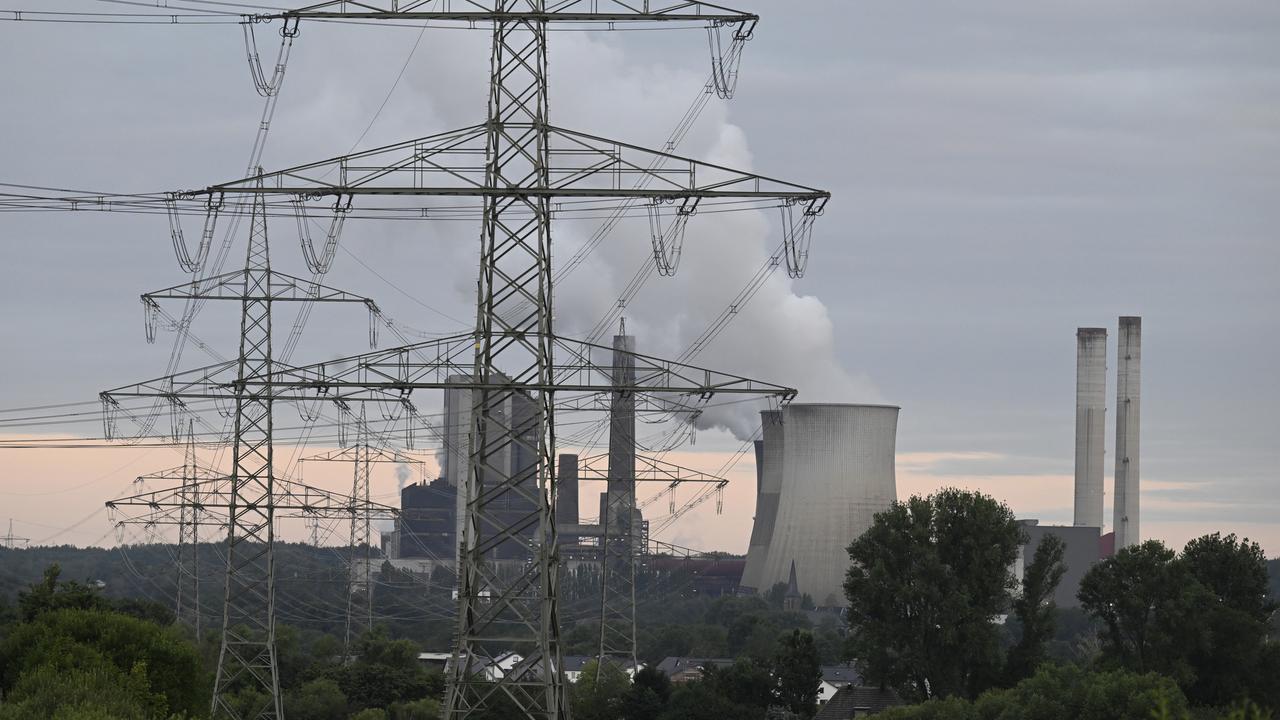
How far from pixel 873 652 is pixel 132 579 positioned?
108m

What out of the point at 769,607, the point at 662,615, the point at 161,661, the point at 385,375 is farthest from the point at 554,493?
the point at 662,615

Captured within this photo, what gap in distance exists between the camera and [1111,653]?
46594 millimetres

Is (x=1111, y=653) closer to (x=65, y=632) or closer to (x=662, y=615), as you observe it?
(x=65, y=632)

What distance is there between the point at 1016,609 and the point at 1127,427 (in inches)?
2481

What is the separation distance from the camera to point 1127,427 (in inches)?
4267

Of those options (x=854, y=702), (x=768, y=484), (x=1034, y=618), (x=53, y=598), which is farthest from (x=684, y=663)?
(x=53, y=598)

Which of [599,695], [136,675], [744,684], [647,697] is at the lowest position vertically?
[599,695]

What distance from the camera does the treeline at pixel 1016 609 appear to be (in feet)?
148

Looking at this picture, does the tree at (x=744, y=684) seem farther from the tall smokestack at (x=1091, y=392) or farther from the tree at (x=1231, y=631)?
the tall smokestack at (x=1091, y=392)

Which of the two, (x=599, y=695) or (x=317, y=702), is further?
(x=317, y=702)

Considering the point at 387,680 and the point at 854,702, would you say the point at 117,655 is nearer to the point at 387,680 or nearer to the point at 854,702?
the point at 387,680

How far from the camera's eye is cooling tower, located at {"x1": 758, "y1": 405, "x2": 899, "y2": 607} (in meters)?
85.6

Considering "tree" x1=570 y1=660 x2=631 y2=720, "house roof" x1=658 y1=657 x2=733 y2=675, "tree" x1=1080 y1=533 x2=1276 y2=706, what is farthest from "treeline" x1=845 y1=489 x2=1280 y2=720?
"house roof" x1=658 y1=657 x2=733 y2=675

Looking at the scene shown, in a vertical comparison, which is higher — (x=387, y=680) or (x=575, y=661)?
(x=387, y=680)
